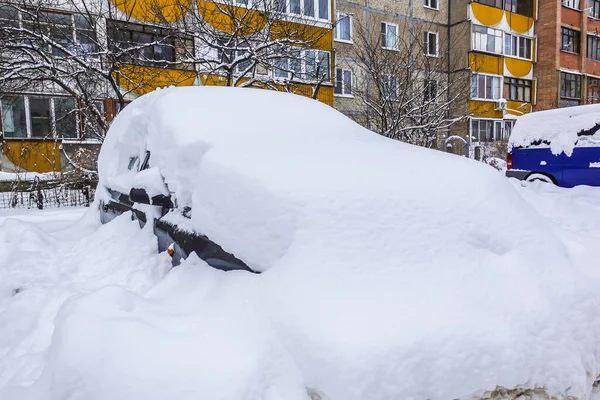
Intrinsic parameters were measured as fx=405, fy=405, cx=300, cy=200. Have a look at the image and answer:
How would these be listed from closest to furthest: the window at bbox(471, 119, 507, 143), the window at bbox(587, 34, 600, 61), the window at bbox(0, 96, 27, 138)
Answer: the window at bbox(0, 96, 27, 138)
the window at bbox(471, 119, 507, 143)
the window at bbox(587, 34, 600, 61)

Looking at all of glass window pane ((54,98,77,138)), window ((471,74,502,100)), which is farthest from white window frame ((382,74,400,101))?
window ((471,74,502,100))

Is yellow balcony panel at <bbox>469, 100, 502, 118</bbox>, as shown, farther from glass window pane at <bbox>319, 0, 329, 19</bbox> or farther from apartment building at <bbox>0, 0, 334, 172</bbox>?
apartment building at <bbox>0, 0, 334, 172</bbox>

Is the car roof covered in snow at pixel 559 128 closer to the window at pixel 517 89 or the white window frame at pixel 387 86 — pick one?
the white window frame at pixel 387 86

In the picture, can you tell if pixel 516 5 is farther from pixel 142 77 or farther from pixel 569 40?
pixel 142 77

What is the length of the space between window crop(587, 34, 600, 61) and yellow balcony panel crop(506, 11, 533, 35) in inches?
223

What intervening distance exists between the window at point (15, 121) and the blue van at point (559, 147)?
15.4m

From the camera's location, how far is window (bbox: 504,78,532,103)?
999 inches

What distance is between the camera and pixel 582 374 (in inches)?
71.9

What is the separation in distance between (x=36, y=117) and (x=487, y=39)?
23249 mm

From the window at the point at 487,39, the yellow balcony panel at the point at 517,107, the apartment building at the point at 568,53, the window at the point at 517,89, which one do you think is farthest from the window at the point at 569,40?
the window at the point at 487,39

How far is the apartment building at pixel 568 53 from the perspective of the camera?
84.0ft

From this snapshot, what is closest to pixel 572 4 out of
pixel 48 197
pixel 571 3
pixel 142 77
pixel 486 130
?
pixel 571 3

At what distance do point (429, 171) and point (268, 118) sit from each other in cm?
139

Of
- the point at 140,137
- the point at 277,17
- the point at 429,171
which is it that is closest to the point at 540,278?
the point at 429,171
